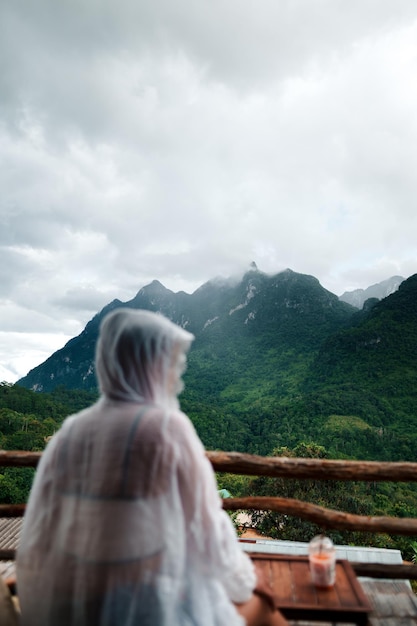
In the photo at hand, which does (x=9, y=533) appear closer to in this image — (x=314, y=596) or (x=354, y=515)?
(x=354, y=515)

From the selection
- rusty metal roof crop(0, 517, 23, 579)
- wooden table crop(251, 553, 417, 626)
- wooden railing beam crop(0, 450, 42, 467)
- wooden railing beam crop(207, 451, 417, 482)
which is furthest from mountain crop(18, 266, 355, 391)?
wooden table crop(251, 553, 417, 626)

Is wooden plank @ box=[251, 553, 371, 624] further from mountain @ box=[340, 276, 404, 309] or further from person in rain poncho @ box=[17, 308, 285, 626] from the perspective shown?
mountain @ box=[340, 276, 404, 309]

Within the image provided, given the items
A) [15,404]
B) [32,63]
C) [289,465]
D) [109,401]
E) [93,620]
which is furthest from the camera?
[15,404]

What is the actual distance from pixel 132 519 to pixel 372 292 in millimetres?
116034

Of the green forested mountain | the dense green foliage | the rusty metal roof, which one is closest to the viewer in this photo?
the rusty metal roof

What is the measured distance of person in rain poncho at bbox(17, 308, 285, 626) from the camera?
1.14m

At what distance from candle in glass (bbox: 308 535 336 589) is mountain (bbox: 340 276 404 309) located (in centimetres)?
10936

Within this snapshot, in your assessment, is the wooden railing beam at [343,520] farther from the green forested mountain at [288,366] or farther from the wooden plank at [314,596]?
the green forested mountain at [288,366]

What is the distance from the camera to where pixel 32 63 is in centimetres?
541

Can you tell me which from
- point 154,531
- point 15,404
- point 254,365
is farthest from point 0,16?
point 254,365

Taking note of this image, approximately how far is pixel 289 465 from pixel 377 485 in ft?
89.4

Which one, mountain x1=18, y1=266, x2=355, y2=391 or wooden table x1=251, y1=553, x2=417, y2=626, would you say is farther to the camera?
mountain x1=18, y1=266, x2=355, y2=391

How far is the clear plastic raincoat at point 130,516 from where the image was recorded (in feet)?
3.74

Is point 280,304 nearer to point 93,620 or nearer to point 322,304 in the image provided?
point 322,304
